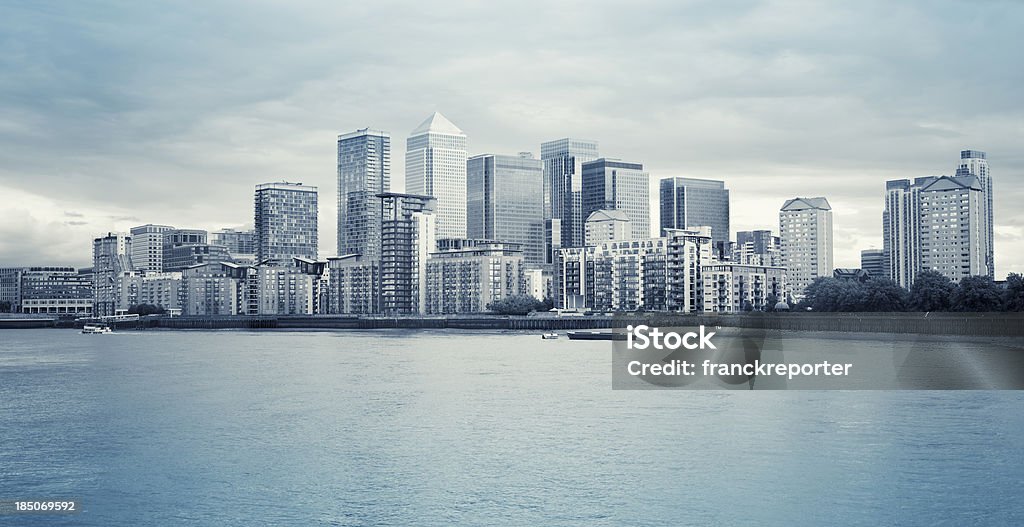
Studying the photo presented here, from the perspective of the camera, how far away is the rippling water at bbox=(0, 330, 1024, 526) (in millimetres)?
30516

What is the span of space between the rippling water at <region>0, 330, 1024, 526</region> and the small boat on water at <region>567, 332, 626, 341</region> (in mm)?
77533

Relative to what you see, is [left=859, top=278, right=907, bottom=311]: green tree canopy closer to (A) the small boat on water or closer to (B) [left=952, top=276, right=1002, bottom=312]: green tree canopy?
(B) [left=952, top=276, right=1002, bottom=312]: green tree canopy

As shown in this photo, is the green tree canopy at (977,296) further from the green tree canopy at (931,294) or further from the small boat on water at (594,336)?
the small boat on water at (594,336)

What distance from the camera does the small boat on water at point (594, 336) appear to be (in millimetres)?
143250

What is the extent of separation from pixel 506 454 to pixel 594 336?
109 meters

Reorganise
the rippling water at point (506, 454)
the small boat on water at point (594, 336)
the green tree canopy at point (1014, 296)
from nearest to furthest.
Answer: the rippling water at point (506, 454) → the green tree canopy at point (1014, 296) → the small boat on water at point (594, 336)

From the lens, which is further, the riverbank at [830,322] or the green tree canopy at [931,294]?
the green tree canopy at [931,294]

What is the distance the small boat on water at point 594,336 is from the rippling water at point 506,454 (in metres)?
77.5

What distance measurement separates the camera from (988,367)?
7400cm

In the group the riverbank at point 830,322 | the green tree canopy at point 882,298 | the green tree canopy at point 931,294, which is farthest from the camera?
the green tree canopy at point 882,298

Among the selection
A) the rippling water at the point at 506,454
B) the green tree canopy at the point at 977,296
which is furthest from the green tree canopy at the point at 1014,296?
the rippling water at the point at 506,454

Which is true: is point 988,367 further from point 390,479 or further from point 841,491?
point 390,479

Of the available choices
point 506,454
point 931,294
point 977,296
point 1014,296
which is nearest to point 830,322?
point 931,294

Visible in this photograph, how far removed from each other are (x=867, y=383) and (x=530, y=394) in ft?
67.8
